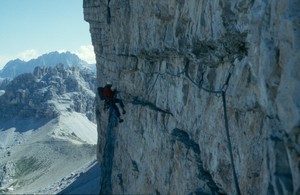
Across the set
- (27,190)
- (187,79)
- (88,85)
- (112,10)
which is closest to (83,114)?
(88,85)

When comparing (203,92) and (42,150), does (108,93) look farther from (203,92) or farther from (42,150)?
(42,150)

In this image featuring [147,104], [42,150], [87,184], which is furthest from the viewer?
[42,150]

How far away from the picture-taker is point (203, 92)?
13.8 meters

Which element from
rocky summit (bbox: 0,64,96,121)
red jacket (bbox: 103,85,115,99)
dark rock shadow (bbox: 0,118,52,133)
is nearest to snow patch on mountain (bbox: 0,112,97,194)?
dark rock shadow (bbox: 0,118,52,133)

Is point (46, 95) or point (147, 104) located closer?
point (147, 104)

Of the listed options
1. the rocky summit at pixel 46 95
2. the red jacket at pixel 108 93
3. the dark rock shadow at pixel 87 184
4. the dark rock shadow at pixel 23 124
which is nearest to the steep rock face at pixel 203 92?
the red jacket at pixel 108 93

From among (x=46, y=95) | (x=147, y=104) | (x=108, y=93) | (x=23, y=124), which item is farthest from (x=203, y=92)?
(x=46, y=95)

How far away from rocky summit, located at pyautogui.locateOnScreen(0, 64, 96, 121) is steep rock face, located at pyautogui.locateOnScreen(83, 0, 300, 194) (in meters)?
111

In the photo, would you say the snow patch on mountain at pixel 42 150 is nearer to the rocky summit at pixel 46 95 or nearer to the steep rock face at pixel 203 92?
the rocky summit at pixel 46 95

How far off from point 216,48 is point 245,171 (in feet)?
11.3

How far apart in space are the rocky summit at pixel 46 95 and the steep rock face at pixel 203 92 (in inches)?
4377

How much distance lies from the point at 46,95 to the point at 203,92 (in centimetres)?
12823

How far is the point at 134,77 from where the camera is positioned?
22000mm

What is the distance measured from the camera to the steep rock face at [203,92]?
7570 mm
